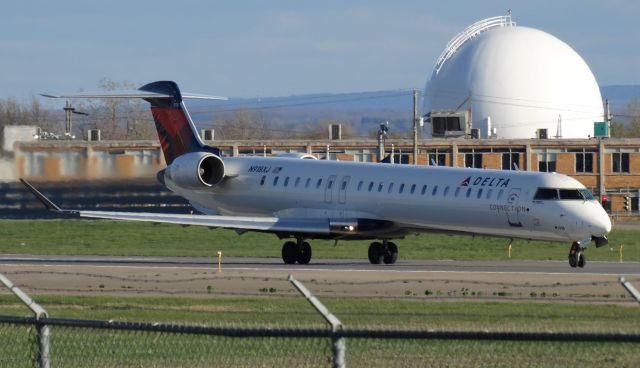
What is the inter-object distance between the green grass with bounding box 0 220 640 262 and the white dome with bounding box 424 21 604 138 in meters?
35.9

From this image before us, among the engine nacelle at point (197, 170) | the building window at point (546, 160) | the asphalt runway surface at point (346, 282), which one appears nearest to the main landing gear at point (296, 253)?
the asphalt runway surface at point (346, 282)

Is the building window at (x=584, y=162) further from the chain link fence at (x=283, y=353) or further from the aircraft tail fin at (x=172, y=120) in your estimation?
the chain link fence at (x=283, y=353)

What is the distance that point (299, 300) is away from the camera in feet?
77.8

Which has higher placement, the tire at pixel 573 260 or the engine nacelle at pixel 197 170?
the engine nacelle at pixel 197 170

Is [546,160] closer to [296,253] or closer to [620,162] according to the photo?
[620,162]

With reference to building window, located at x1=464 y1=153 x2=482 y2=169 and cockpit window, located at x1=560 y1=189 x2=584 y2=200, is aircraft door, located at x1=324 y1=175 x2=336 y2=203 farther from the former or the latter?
building window, located at x1=464 y1=153 x2=482 y2=169

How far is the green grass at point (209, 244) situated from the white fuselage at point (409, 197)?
2571 millimetres

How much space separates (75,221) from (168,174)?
18.2 metres

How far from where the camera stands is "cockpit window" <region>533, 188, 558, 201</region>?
32.7 m

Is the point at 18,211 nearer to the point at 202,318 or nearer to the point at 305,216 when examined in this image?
the point at 305,216

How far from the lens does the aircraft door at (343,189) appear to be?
3644 centimetres

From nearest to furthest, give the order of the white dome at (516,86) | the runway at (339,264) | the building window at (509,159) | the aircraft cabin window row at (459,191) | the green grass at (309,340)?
the green grass at (309,340) < the runway at (339,264) < the aircraft cabin window row at (459,191) < the building window at (509,159) < the white dome at (516,86)

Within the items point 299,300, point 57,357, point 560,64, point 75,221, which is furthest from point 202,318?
point 560,64

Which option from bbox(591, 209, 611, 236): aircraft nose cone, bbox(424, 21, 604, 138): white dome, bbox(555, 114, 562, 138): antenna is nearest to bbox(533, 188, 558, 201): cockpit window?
bbox(591, 209, 611, 236): aircraft nose cone
